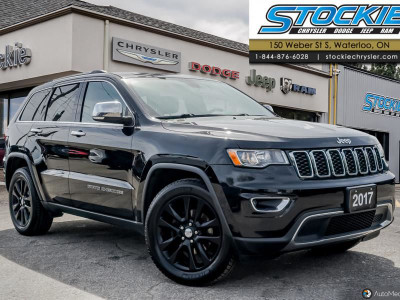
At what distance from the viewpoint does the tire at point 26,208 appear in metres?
5.82

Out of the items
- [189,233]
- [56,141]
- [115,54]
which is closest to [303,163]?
[189,233]

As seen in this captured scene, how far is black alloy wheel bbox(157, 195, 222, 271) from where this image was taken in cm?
383

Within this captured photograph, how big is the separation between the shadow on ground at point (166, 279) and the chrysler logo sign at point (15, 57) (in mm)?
10171

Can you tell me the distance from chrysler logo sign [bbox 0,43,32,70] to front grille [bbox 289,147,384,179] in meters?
12.5

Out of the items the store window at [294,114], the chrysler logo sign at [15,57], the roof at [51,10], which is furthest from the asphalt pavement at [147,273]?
the store window at [294,114]

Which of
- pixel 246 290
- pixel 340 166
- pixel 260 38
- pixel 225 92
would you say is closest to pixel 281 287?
pixel 246 290

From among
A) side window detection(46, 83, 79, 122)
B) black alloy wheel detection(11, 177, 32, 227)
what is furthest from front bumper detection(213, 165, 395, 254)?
black alloy wheel detection(11, 177, 32, 227)

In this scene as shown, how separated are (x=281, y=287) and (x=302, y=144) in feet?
3.47

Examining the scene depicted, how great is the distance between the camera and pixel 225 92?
17.8 ft

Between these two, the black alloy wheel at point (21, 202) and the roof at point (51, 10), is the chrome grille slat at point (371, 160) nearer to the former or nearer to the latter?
the black alloy wheel at point (21, 202)

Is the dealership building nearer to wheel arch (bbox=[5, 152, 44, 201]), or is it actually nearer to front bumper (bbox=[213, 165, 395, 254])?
wheel arch (bbox=[5, 152, 44, 201])

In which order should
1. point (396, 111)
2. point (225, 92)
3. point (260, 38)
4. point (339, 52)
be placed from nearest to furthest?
point (225, 92) < point (260, 38) < point (339, 52) < point (396, 111)

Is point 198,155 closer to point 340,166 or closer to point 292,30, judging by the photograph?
point 340,166

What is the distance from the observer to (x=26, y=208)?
596cm
